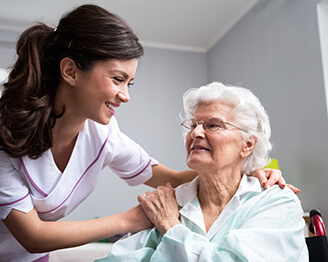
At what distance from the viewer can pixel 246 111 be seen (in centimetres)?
150

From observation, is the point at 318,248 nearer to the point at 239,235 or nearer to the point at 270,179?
the point at 270,179

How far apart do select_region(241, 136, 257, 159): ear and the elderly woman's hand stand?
345 millimetres

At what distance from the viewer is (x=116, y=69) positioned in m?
1.28

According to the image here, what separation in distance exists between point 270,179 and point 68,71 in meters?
0.87

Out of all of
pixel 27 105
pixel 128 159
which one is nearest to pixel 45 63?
pixel 27 105

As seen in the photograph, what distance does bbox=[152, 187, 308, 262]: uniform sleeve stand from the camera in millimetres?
1105

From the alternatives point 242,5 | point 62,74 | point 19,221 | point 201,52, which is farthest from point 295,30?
point 19,221

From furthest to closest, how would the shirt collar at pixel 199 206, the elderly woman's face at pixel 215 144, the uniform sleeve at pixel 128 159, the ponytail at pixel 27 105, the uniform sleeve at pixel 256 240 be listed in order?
the uniform sleeve at pixel 128 159 → the elderly woman's face at pixel 215 144 → the shirt collar at pixel 199 206 → the ponytail at pixel 27 105 → the uniform sleeve at pixel 256 240

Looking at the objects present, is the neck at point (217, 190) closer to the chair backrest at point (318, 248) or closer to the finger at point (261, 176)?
the finger at point (261, 176)

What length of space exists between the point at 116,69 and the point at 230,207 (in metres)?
0.66

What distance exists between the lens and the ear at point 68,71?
131 centimetres

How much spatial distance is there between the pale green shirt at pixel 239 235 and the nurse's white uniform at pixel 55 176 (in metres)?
0.31

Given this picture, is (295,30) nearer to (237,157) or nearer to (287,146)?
(287,146)

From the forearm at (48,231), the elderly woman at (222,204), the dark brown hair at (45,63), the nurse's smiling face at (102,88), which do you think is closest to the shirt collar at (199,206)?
the elderly woman at (222,204)
